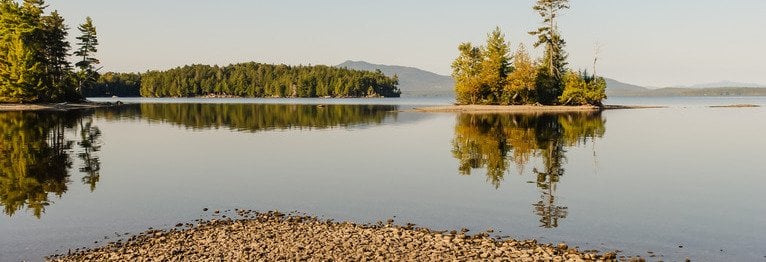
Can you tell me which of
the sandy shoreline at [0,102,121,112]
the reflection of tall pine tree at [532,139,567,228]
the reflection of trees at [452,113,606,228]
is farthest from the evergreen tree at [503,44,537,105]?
the sandy shoreline at [0,102,121,112]

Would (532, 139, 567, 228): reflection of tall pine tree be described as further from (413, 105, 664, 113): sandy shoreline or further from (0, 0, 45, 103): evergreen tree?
(0, 0, 45, 103): evergreen tree

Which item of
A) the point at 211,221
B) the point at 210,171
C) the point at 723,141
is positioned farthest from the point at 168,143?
the point at 723,141

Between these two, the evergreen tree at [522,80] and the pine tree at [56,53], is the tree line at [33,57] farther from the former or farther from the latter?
the evergreen tree at [522,80]

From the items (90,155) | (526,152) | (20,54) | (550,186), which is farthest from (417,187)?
(20,54)

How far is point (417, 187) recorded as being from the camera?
29734mm

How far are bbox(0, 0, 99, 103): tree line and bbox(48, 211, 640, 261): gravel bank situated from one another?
103 metres

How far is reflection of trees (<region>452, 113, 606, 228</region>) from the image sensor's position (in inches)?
1064

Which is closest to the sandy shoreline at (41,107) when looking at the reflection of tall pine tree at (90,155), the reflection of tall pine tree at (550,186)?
the reflection of tall pine tree at (90,155)

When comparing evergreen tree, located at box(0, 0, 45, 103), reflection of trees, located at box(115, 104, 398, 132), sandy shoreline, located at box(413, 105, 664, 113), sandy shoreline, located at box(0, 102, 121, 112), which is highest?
evergreen tree, located at box(0, 0, 45, 103)

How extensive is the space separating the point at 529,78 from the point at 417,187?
98.2m

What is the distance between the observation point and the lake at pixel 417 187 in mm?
20609

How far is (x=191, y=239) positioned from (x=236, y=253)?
280 centimetres

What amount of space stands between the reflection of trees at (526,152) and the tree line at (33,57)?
86.3 meters

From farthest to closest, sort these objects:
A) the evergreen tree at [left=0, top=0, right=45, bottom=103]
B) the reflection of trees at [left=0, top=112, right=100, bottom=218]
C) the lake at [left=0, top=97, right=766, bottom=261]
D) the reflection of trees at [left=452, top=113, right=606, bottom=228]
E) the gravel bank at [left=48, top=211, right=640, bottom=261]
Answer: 1. the evergreen tree at [left=0, top=0, right=45, bottom=103]
2. the reflection of trees at [left=452, top=113, right=606, bottom=228]
3. the reflection of trees at [left=0, top=112, right=100, bottom=218]
4. the lake at [left=0, top=97, right=766, bottom=261]
5. the gravel bank at [left=48, top=211, right=640, bottom=261]
